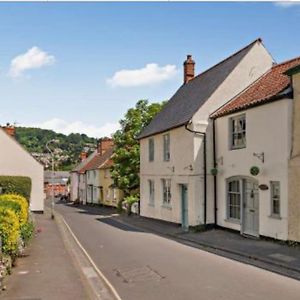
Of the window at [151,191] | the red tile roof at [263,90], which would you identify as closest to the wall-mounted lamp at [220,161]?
the red tile roof at [263,90]

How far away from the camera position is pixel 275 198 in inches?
658

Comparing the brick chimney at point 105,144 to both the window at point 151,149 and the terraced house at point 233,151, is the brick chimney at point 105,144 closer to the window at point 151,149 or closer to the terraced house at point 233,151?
the terraced house at point 233,151

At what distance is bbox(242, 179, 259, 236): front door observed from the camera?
18.1 m

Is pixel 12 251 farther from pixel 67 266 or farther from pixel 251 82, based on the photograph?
pixel 251 82

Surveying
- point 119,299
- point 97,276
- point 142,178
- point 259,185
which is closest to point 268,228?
point 259,185

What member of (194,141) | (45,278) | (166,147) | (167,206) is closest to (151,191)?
(167,206)

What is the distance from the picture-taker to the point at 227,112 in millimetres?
20250

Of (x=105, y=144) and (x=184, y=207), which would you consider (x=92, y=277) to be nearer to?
(x=184, y=207)

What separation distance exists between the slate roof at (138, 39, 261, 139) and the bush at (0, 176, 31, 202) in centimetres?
1119

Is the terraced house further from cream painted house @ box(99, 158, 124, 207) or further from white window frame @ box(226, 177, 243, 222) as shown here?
cream painted house @ box(99, 158, 124, 207)

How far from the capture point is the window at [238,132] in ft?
63.0

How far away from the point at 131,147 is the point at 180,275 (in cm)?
2838

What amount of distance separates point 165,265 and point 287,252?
4122 mm

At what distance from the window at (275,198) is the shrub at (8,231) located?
31.4 ft
